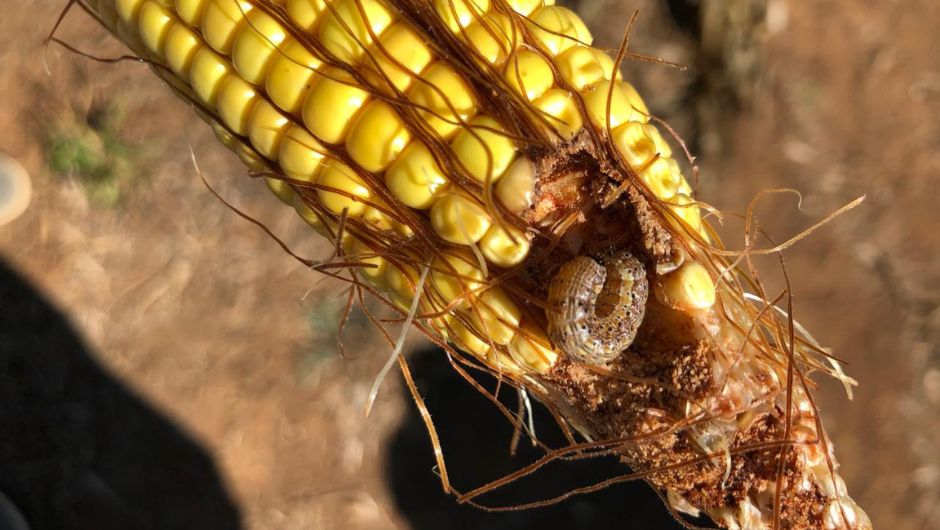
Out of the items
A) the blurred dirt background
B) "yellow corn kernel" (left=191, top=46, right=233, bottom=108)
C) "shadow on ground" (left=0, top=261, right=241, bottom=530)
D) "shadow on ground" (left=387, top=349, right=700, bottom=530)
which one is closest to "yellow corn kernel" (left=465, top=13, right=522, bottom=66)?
"yellow corn kernel" (left=191, top=46, right=233, bottom=108)

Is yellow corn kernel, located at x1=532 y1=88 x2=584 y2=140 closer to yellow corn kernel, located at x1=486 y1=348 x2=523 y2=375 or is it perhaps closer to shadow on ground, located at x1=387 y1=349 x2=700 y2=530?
yellow corn kernel, located at x1=486 y1=348 x2=523 y2=375

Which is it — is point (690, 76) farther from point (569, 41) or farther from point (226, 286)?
point (226, 286)

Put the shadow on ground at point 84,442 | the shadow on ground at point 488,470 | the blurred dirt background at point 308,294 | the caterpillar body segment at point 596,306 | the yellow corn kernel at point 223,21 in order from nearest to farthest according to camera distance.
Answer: the caterpillar body segment at point 596,306
the yellow corn kernel at point 223,21
the blurred dirt background at point 308,294
the shadow on ground at point 488,470
the shadow on ground at point 84,442

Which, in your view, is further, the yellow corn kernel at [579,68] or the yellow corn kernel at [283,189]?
the yellow corn kernel at [283,189]

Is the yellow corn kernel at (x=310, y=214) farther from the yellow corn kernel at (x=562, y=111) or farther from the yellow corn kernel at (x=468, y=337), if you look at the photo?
the yellow corn kernel at (x=562, y=111)

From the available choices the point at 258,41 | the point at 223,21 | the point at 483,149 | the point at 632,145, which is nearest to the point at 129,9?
the point at 223,21

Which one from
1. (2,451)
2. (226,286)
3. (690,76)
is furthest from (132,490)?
(690,76)

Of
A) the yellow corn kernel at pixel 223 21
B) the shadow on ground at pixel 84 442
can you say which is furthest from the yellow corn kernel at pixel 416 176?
the shadow on ground at pixel 84 442
